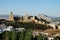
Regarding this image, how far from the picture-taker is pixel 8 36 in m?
18.5

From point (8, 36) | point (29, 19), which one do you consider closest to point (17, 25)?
point (29, 19)

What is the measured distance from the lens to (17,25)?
35.3m

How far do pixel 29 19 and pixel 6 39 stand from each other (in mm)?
22625

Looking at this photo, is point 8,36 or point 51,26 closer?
point 8,36

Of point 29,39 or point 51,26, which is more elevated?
point 29,39

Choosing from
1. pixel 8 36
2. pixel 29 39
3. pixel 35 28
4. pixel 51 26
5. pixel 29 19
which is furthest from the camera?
pixel 29 19

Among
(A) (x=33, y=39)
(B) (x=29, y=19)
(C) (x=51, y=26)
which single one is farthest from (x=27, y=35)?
(B) (x=29, y=19)

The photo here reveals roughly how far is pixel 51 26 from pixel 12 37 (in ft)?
60.4

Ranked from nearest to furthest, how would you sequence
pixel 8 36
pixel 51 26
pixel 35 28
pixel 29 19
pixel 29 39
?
pixel 29 39, pixel 8 36, pixel 35 28, pixel 51 26, pixel 29 19

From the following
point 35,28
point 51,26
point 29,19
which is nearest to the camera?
point 35,28

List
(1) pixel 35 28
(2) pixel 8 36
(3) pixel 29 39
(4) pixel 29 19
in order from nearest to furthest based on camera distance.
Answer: (3) pixel 29 39
(2) pixel 8 36
(1) pixel 35 28
(4) pixel 29 19

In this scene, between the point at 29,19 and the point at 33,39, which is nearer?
the point at 33,39

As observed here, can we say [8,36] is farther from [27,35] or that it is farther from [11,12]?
[11,12]

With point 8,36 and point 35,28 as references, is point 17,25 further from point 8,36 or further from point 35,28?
point 8,36
